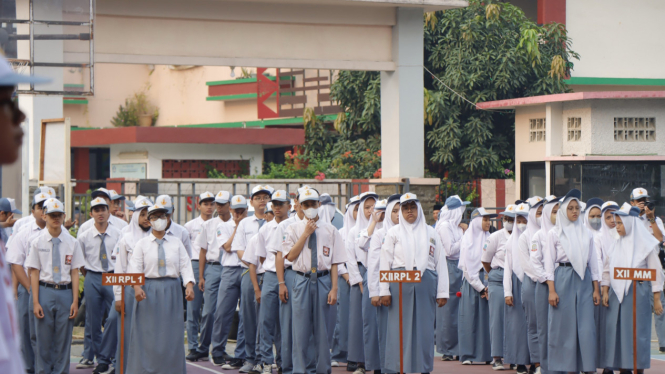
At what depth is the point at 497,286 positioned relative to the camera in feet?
37.2

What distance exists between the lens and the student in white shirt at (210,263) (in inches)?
464

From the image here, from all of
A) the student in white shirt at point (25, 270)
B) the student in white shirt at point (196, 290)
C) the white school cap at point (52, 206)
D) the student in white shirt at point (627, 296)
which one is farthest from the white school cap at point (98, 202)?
the student in white shirt at point (627, 296)

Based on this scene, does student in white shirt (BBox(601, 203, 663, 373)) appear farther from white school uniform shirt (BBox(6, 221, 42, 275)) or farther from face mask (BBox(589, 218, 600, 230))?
white school uniform shirt (BBox(6, 221, 42, 275))

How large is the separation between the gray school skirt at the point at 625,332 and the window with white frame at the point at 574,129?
7.59 m

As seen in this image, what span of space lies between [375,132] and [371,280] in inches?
509

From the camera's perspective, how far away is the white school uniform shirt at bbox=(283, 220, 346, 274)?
9.54 meters

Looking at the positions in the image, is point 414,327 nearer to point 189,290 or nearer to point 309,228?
point 309,228

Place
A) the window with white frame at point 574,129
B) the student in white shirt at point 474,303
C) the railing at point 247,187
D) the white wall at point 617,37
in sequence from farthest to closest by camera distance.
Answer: the white wall at point 617,37 → the window with white frame at point 574,129 → the railing at point 247,187 → the student in white shirt at point 474,303

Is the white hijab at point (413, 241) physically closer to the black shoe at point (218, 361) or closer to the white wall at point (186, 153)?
the black shoe at point (218, 361)

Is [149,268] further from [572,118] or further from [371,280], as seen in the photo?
[572,118]

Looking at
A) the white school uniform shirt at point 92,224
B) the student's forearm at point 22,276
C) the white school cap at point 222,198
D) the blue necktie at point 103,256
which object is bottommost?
the student's forearm at point 22,276

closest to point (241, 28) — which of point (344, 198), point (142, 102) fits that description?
point (344, 198)

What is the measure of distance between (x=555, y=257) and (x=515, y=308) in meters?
1.35

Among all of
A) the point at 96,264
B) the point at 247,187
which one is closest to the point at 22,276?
the point at 96,264
